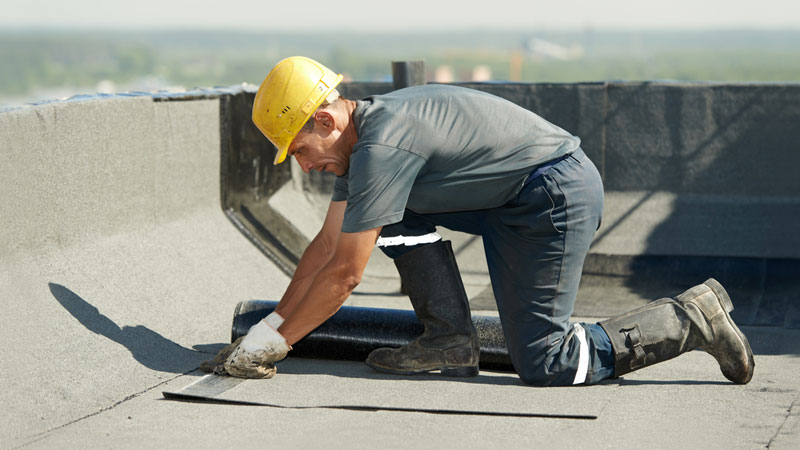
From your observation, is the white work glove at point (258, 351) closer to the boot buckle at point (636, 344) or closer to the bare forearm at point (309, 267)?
the bare forearm at point (309, 267)

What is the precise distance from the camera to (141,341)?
4.75 m

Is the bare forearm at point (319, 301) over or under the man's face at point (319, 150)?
under

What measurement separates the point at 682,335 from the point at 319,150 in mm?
1707

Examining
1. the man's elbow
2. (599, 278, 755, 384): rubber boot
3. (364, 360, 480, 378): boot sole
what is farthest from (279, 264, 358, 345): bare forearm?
(599, 278, 755, 384): rubber boot

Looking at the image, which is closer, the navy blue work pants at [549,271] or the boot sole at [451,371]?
the navy blue work pants at [549,271]

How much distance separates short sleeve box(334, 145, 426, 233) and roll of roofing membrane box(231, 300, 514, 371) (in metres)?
0.95

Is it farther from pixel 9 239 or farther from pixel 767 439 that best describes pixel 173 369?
pixel 767 439

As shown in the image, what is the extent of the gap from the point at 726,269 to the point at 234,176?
11.5ft

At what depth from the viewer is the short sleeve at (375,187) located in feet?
12.2

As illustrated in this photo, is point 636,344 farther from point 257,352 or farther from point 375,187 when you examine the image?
point 257,352

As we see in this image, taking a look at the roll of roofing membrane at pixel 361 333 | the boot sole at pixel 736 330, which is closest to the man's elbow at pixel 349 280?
the roll of roofing membrane at pixel 361 333

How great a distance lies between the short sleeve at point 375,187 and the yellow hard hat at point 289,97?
322 millimetres

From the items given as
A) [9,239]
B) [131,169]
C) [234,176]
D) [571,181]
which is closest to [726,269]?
[571,181]

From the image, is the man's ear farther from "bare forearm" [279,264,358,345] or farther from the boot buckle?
the boot buckle
